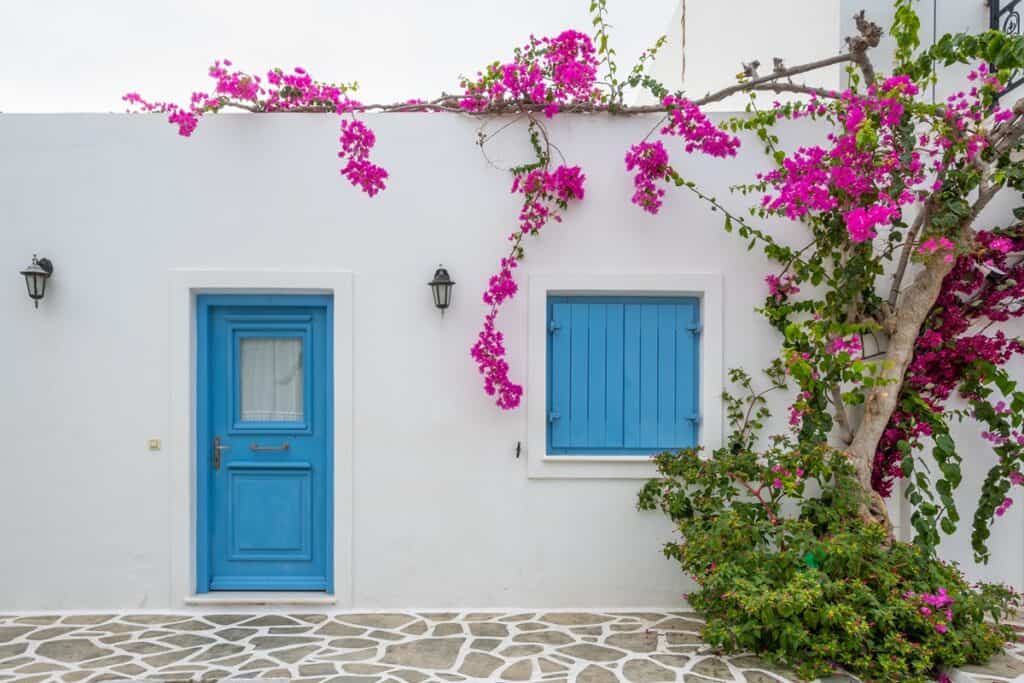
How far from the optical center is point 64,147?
201 inches

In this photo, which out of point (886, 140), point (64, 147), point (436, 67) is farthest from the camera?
point (436, 67)

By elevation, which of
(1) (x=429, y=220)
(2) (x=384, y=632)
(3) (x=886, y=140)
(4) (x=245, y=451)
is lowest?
A: (2) (x=384, y=632)

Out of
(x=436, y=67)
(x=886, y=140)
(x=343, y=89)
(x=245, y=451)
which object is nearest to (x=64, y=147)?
(x=343, y=89)

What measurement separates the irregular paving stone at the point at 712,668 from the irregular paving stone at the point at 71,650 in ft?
11.9

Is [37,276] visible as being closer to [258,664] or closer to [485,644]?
[258,664]

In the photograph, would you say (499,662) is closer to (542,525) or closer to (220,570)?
(542,525)

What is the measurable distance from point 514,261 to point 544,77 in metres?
1.34

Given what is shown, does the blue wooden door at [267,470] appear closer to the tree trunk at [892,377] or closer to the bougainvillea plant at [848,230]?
the bougainvillea plant at [848,230]

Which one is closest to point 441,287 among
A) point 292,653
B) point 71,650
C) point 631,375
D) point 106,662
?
point 631,375

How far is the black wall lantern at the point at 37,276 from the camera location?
4984 millimetres

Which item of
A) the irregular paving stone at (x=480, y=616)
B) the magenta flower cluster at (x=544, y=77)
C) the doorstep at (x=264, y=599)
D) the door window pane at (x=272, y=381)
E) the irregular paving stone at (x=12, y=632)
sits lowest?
the irregular paving stone at (x=12, y=632)

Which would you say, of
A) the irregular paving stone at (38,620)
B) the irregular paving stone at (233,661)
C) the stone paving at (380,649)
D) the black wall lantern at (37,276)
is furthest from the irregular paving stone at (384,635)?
the black wall lantern at (37,276)

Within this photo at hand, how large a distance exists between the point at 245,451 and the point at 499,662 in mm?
2423

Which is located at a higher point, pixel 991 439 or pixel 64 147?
pixel 64 147
